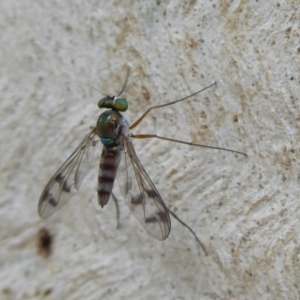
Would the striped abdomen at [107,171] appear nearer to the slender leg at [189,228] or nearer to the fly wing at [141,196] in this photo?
the fly wing at [141,196]

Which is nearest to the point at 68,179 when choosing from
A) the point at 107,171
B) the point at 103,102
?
the point at 107,171

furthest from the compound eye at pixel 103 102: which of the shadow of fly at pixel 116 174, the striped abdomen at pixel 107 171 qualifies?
the striped abdomen at pixel 107 171

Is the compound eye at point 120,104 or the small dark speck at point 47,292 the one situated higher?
the compound eye at point 120,104

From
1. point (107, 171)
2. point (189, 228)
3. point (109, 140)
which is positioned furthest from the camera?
point (109, 140)

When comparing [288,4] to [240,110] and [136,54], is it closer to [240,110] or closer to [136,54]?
[240,110]

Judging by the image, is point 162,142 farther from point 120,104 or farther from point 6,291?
point 6,291
